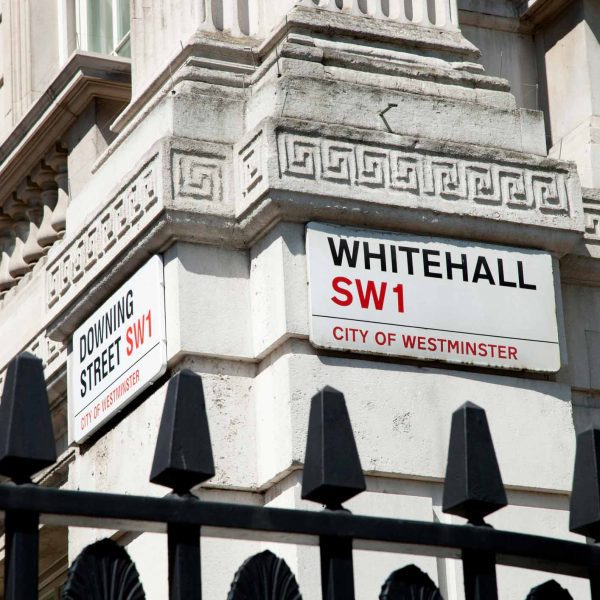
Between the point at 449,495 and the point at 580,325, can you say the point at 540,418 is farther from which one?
the point at 449,495

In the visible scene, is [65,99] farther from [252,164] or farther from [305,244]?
[305,244]

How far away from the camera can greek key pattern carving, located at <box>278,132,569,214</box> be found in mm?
6582

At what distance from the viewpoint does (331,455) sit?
332 cm

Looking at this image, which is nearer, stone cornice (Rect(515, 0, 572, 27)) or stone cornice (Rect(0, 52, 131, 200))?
stone cornice (Rect(515, 0, 572, 27))

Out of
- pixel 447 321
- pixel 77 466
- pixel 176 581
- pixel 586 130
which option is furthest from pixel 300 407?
pixel 176 581

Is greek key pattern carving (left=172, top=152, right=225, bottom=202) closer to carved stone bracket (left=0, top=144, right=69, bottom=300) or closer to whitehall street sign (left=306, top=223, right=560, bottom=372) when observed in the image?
whitehall street sign (left=306, top=223, right=560, bottom=372)

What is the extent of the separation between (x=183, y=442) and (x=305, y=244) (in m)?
3.32

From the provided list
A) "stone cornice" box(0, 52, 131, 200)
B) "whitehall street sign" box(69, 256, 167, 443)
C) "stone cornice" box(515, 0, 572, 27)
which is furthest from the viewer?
"stone cornice" box(0, 52, 131, 200)

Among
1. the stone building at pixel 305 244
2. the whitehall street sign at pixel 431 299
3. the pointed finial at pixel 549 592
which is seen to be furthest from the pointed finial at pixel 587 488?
the whitehall street sign at pixel 431 299

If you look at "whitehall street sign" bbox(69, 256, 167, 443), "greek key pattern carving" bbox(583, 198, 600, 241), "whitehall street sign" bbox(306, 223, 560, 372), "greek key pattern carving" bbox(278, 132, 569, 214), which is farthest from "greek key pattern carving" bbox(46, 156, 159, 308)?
"greek key pattern carving" bbox(583, 198, 600, 241)

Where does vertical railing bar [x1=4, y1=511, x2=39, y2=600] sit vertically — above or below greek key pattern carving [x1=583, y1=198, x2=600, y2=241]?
below

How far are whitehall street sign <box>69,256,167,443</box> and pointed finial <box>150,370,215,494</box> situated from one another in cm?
324

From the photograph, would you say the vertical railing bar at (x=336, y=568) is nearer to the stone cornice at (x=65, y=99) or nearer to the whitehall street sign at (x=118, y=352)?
the whitehall street sign at (x=118, y=352)

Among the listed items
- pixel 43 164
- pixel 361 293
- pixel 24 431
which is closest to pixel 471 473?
pixel 24 431
